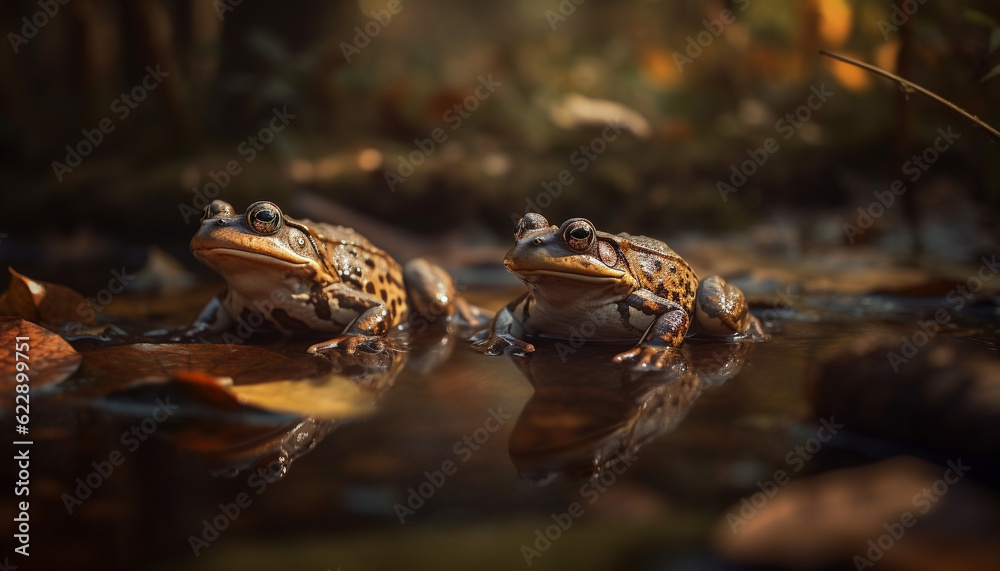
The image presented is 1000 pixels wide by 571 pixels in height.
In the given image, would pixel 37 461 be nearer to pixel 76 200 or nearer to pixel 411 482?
pixel 411 482

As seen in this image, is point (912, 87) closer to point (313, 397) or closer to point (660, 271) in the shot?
point (660, 271)

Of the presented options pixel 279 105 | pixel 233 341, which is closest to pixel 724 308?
pixel 233 341

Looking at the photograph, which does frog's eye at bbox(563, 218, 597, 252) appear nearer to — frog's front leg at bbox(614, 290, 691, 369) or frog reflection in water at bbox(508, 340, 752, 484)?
frog's front leg at bbox(614, 290, 691, 369)

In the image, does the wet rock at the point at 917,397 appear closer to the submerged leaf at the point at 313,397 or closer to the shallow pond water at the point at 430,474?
the shallow pond water at the point at 430,474

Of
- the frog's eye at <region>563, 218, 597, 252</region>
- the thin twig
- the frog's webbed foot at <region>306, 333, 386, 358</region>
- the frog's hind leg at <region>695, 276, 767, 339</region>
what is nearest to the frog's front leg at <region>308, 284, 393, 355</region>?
the frog's webbed foot at <region>306, 333, 386, 358</region>

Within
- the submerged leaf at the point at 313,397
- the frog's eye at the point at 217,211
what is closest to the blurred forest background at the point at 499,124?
the frog's eye at the point at 217,211

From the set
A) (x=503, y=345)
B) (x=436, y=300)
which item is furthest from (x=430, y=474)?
(x=436, y=300)

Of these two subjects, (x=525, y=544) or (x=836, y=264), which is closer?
(x=525, y=544)
